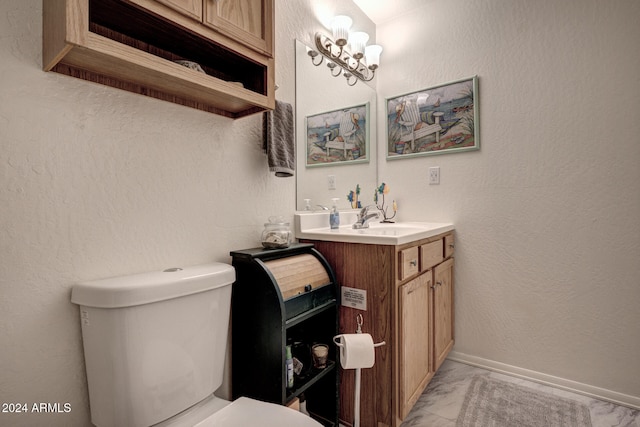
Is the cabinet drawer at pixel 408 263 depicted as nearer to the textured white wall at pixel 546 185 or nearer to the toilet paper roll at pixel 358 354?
the toilet paper roll at pixel 358 354

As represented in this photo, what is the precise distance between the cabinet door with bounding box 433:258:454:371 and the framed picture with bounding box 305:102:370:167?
92 cm

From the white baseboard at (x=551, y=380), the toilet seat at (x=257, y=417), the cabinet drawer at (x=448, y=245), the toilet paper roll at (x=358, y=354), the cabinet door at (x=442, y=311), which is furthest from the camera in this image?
the cabinet drawer at (x=448, y=245)

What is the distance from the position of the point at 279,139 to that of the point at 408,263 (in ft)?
2.66

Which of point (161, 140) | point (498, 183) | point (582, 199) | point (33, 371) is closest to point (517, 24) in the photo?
point (498, 183)

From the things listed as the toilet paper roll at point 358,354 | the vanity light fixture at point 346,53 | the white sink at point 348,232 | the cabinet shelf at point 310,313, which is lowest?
the toilet paper roll at point 358,354

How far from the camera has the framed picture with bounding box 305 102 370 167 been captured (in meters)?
1.86

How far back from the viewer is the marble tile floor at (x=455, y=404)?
1520mm

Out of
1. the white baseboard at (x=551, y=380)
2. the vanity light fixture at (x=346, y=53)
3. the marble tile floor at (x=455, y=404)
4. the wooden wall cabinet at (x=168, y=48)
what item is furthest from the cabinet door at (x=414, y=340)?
the vanity light fixture at (x=346, y=53)

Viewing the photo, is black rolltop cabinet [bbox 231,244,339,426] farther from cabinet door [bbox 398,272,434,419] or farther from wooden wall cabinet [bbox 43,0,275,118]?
wooden wall cabinet [bbox 43,0,275,118]

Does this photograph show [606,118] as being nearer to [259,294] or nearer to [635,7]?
[635,7]

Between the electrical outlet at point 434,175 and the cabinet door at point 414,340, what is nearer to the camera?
the cabinet door at point 414,340

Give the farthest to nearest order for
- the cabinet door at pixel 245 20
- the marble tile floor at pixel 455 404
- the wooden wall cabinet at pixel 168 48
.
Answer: the marble tile floor at pixel 455 404 < the cabinet door at pixel 245 20 < the wooden wall cabinet at pixel 168 48

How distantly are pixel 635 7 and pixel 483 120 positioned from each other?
2.72ft

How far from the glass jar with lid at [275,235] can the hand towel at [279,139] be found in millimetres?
245
